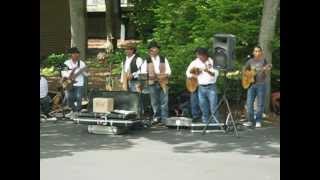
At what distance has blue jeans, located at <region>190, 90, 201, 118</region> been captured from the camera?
A: 13250 millimetres

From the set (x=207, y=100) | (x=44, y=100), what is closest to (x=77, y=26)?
(x=44, y=100)

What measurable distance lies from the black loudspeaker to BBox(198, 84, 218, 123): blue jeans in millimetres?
483

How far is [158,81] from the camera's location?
44.3 feet

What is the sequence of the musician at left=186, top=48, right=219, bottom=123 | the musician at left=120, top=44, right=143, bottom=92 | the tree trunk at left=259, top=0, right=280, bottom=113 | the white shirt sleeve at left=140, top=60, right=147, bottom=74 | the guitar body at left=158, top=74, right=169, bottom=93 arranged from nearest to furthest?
the musician at left=186, top=48, right=219, bottom=123, the guitar body at left=158, top=74, right=169, bottom=93, the white shirt sleeve at left=140, top=60, right=147, bottom=74, the musician at left=120, top=44, right=143, bottom=92, the tree trunk at left=259, top=0, right=280, bottom=113

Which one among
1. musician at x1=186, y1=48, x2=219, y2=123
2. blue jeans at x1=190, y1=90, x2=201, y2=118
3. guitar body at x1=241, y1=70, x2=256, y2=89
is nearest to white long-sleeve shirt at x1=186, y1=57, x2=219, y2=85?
musician at x1=186, y1=48, x2=219, y2=123

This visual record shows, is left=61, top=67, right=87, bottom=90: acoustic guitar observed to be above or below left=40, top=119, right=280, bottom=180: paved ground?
above

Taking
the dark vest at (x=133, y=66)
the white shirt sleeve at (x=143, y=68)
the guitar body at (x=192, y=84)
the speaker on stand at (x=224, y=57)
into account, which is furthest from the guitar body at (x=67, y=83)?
the speaker on stand at (x=224, y=57)

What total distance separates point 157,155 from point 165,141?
1456 millimetres

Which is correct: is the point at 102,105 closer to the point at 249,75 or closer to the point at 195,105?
the point at 195,105

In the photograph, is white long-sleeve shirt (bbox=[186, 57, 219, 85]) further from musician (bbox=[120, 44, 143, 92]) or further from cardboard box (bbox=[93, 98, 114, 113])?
cardboard box (bbox=[93, 98, 114, 113])

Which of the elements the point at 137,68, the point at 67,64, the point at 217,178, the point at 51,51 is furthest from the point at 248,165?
the point at 51,51
